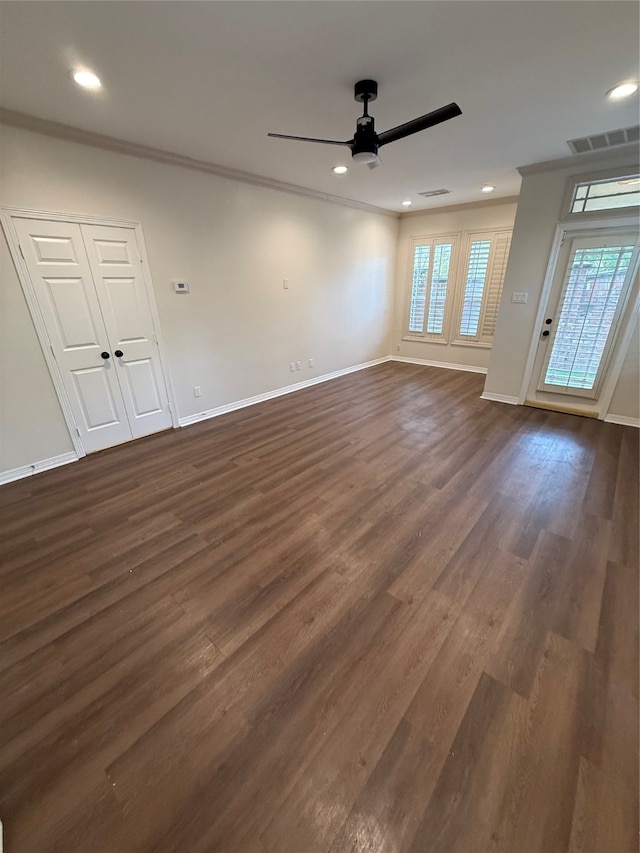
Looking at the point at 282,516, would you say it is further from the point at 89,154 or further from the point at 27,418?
the point at 89,154

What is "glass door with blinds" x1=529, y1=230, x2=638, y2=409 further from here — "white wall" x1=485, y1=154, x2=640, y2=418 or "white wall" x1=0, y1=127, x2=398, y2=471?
"white wall" x1=0, y1=127, x2=398, y2=471

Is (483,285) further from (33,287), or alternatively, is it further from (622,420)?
(33,287)

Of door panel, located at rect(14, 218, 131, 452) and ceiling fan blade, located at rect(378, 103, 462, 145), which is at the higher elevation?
ceiling fan blade, located at rect(378, 103, 462, 145)

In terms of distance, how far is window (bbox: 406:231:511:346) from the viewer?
5.43m

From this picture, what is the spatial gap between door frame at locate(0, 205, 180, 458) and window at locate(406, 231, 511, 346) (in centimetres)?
481

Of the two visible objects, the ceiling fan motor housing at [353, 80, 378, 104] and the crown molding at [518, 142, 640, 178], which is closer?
the ceiling fan motor housing at [353, 80, 378, 104]

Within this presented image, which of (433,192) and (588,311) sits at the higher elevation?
(433,192)

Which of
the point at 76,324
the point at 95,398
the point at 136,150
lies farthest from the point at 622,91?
the point at 95,398

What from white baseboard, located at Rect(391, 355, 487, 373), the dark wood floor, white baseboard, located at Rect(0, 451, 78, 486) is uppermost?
white baseboard, located at Rect(391, 355, 487, 373)

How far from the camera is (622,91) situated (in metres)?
2.29

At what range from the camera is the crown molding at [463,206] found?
16.7 ft

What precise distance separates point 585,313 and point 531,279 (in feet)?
2.38

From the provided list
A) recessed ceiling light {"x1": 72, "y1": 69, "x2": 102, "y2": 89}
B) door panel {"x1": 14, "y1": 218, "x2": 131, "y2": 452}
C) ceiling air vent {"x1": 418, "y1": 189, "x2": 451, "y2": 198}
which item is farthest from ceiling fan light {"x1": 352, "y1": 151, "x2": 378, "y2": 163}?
ceiling air vent {"x1": 418, "y1": 189, "x2": 451, "y2": 198}

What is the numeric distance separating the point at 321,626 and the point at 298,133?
3.73 m
